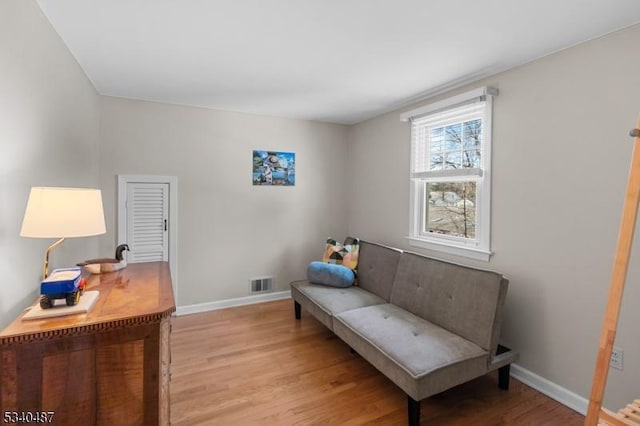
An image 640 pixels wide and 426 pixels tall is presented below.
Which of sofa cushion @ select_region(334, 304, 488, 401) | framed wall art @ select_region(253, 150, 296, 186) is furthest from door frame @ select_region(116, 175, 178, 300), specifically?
sofa cushion @ select_region(334, 304, 488, 401)

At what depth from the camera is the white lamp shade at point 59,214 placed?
4.18ft

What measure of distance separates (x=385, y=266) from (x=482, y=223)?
102 centimetres

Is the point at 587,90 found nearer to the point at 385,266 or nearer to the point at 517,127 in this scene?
the point at 517,127

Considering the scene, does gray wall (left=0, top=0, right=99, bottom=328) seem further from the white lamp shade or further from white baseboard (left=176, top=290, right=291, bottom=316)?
white baseboard (left=176, top=290, right=291, bottom=316)

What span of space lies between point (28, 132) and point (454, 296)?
2.86 m

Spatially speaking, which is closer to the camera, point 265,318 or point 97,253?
point 97,253

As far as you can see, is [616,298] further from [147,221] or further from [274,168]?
[147,221]

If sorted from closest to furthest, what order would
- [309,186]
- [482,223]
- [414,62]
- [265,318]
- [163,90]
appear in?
1. [414,62]
2. [482,223]
3. [163,90]
4. [265,318]
5. [309,186]

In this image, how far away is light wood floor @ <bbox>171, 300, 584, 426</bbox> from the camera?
6.37 feet

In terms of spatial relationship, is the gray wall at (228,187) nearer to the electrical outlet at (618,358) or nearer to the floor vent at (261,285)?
the floor vent at (261,285)

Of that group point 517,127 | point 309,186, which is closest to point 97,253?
point 309,186

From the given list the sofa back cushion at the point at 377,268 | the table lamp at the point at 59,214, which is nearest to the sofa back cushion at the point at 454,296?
the sofa back cushion at the point at 377,268

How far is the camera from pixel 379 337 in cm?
220

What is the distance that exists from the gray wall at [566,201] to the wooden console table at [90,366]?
2.43 metres
